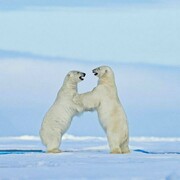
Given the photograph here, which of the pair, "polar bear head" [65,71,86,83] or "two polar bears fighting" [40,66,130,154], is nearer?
"two polar bears fighting" [40,66,130,154]

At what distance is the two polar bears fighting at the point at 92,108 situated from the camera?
10.4m

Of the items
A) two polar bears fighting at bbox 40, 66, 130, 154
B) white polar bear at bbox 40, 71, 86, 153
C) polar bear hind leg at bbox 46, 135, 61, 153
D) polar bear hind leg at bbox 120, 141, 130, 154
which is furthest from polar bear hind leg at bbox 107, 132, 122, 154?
polar bear hind leg at bbox 46, 135, 61, 153

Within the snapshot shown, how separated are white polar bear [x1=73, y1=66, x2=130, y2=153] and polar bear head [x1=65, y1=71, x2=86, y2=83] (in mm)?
301

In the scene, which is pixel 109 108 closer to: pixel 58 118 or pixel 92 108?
pixel 92 108

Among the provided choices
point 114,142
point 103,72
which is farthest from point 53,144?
point 103,72

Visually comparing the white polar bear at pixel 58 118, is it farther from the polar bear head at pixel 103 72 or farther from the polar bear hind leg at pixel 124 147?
the polar bear hind leg at pixel 124 147

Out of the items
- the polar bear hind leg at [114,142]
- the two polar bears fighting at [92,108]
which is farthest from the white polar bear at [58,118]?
the polar bear hind leg at [114,142]

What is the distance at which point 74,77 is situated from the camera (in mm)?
10812

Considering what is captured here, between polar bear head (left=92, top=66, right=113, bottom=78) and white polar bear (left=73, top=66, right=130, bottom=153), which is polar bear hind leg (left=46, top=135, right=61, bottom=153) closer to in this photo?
white polar bear (left=73, top=66, right=130, bottom=153)

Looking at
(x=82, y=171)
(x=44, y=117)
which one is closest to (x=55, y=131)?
(x=44, y=117)

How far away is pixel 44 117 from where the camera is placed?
10758 mm

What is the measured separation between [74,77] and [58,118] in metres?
0.66

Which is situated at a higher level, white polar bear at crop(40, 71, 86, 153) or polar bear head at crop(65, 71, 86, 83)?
polar bear head at crop(65, 71, 86, 83)

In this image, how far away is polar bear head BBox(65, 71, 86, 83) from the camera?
10812mm
